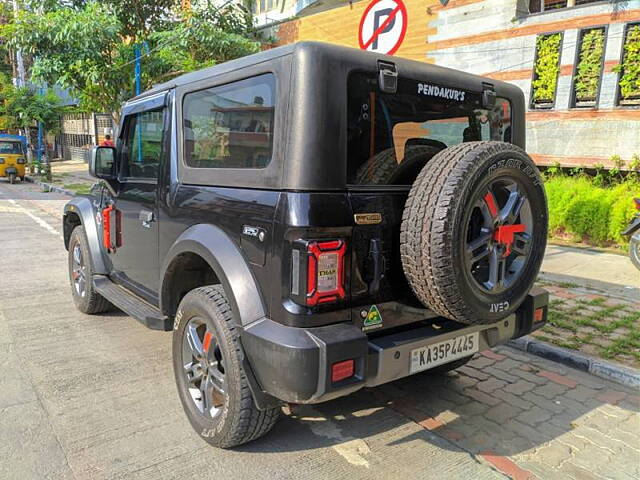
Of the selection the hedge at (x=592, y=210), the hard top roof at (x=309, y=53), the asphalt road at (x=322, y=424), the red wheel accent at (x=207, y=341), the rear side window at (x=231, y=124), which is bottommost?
the asphalt road at (x=322, y=424)

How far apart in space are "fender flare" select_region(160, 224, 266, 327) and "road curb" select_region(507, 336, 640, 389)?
2861 millimetres

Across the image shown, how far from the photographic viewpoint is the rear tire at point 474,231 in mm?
2236

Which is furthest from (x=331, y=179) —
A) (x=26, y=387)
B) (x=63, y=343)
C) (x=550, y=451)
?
(x=63, y=343)

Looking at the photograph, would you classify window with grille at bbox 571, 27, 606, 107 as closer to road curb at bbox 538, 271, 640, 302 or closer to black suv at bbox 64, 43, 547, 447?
road curb at bbox 538, 271, 640, 302

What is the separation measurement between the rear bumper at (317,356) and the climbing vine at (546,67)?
351 inches

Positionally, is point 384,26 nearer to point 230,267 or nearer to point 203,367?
point 230,267

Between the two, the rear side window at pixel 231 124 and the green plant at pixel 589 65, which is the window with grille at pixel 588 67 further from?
the rear side window at pixel 231 124

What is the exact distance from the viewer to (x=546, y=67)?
9.70m

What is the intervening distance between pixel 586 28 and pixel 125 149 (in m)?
8.82

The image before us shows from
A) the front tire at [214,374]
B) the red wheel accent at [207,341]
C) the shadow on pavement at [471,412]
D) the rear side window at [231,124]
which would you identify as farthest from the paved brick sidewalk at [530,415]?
the rear side window at [231,124]

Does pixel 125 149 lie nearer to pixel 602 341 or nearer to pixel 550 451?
pixel 550 451

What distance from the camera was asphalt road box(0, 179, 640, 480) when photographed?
2.59 meters

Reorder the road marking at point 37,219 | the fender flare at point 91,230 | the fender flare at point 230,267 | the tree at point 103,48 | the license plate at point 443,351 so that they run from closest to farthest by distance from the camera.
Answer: the fender flare at point 230,267 → the license plate at point 443,351 → the fender flare at point 91,230 → the road marking at point 37,219 → the tree at point 103,48

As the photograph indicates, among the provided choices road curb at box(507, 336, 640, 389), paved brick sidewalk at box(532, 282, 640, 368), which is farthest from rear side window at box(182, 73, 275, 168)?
paved brick sidewalk at box(532, 282, 640, 368)
